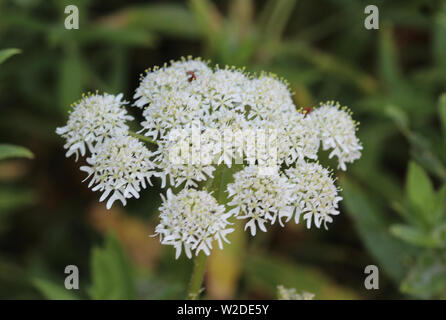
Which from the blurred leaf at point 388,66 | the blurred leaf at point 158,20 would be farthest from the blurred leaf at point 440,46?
the blurred leaf at point 158,20

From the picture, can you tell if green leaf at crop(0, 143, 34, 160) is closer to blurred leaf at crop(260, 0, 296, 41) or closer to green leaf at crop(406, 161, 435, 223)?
green leaf at crop(406, 161, 435, 223)

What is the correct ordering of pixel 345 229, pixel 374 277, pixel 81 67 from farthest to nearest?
pixel 345 229 → pixel 81 67 → pixel 374 277

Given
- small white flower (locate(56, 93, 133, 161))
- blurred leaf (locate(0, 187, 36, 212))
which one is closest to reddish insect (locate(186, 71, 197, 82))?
small white flower (locate(56, 93, 133, 161))

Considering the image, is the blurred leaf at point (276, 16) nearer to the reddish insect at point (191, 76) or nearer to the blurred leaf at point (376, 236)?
the blurred leaf at point (376, 236)

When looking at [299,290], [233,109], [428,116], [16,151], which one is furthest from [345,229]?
[16,151]

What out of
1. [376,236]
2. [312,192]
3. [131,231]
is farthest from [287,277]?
[312,192]

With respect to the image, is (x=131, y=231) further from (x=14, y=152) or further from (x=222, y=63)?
(x=14, y=152)
